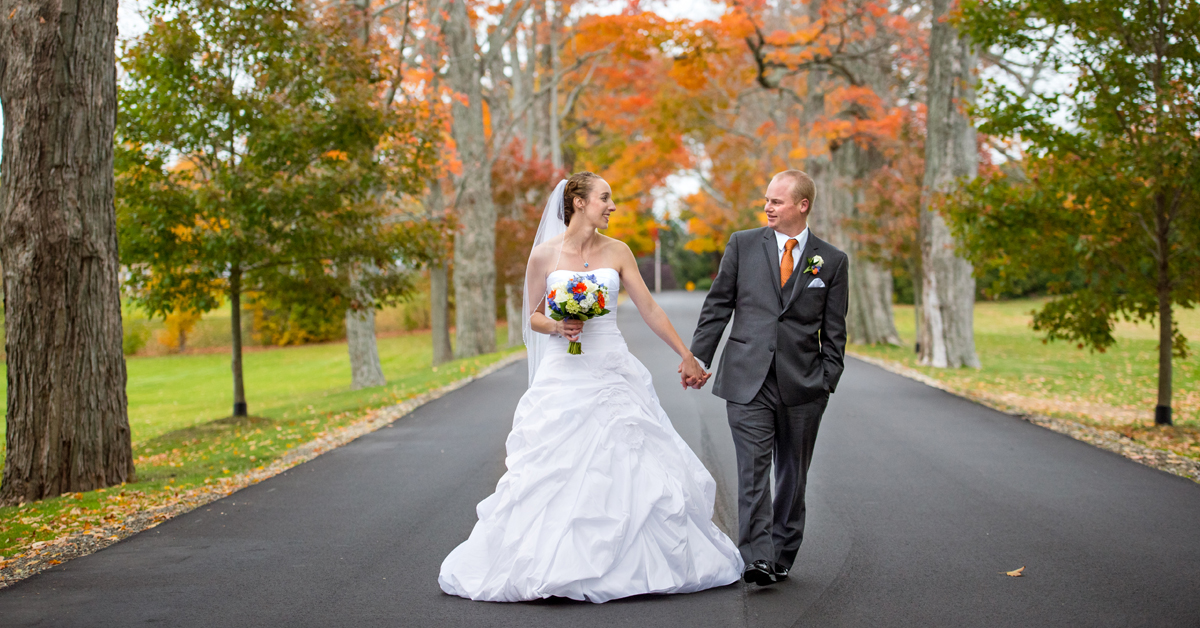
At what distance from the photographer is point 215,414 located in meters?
20.2

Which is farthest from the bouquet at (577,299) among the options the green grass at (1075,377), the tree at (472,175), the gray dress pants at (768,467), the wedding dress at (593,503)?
the tree at (472,175)

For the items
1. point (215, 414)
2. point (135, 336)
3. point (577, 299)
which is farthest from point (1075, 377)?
point (135, 336)

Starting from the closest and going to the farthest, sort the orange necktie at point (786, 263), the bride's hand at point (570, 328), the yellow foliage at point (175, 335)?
1. the orange necktie at point (786, 263)
2. the bride's hand at point (570, 328)
3. the yellow foliage at point (175, 335)

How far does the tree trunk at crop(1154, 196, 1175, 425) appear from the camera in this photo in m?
11.6

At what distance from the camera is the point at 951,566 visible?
18.3 ft

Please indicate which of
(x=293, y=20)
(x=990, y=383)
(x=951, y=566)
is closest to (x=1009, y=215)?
(x=990, y=383)

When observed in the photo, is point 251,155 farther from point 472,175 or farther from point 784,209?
point 472,175

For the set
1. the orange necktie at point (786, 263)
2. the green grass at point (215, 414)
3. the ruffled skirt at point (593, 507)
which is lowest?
the green grass at point (215, 414)

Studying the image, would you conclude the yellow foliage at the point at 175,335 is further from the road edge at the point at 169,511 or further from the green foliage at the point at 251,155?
the road edge at the point at 169,511

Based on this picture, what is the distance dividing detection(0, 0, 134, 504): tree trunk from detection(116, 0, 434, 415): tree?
3.97 metres

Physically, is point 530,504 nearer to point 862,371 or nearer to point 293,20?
point 293,20

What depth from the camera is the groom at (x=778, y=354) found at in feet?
16.9

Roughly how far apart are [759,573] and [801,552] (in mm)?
920

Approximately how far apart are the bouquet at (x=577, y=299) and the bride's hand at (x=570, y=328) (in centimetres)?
3
